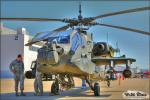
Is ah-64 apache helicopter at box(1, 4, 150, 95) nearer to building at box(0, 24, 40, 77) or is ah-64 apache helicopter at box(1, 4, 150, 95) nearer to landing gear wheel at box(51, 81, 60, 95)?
landing gear wheel at box(51, 81, 60, 95)

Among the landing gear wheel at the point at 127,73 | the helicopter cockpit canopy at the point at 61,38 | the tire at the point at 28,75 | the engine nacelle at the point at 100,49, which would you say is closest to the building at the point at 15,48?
the engine nacelle at the point at 100,49

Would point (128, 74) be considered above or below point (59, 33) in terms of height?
below

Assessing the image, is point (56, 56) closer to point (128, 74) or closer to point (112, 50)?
point (128, 74)

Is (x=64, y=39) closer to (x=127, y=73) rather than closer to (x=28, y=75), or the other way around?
(x=28, y=75)

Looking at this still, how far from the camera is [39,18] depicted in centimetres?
1593

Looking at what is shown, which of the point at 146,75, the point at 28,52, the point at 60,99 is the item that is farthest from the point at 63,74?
the point at 146,75

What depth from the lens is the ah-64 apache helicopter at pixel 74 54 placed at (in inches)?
656

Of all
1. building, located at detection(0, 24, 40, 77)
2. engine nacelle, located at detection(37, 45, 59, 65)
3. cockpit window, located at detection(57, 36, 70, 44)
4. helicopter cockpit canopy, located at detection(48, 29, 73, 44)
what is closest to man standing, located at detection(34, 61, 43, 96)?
helicopter cockpit canopy, located at detection(48, 29, 73, 44)

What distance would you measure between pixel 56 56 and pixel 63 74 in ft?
10.0

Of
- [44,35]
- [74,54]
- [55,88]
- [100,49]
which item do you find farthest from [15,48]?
[44,35]

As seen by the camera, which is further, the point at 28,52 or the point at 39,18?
the point at 28,52

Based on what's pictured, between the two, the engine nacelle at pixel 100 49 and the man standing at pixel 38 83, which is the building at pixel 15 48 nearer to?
the engine nacelle at pixel 100 49

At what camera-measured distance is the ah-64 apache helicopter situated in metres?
16.7

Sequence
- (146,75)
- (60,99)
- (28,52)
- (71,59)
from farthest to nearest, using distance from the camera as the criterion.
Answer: (146,75)
(28,52)
(71,59)
(60,99)
